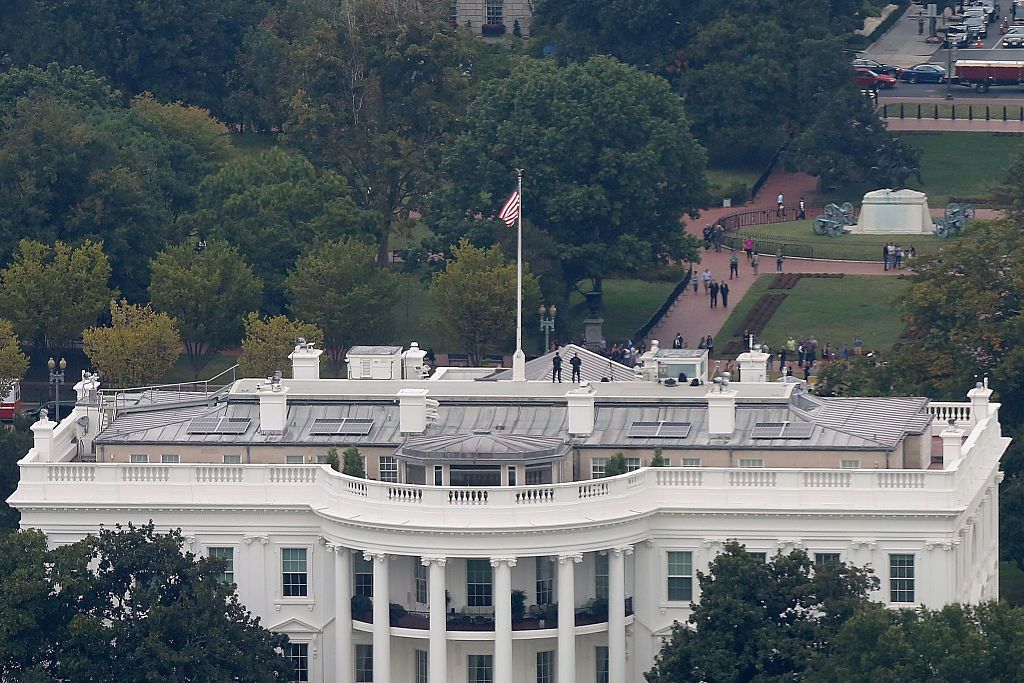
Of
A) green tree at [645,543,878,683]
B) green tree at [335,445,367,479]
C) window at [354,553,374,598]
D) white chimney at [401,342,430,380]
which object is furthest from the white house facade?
white chimney at [401,342,430,380]

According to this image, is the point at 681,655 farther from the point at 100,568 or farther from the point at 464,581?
the point at 100,568

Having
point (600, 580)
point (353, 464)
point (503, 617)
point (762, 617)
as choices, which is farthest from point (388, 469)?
point (762, 617)

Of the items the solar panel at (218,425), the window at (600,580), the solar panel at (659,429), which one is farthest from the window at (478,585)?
the solar panel at (218,425)

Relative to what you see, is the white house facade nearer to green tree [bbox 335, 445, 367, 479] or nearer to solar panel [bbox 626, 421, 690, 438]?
solar panel [bbox 626, 421, 690, 438]

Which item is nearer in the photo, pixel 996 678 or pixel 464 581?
pixel 996 678

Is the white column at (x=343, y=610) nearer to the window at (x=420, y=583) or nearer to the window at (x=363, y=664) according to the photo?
the window at (x=363, y=664)

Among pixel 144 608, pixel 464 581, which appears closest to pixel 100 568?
pixel 144 608
